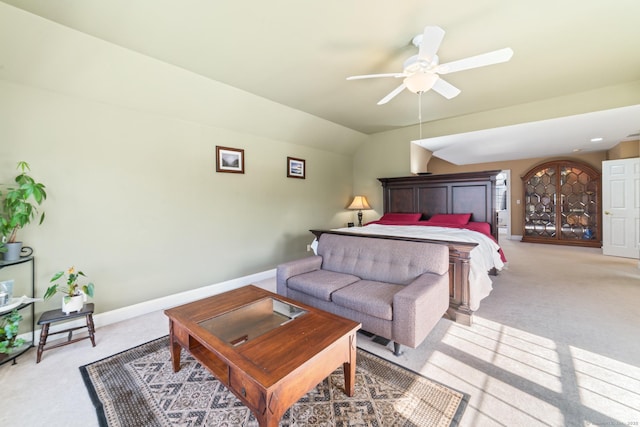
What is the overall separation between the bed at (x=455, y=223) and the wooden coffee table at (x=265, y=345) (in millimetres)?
1525

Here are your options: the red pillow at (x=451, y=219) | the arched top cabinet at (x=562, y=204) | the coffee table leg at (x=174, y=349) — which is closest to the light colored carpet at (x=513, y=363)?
the coffee table leg at (x=174, y=349)

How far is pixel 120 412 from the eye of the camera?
156 centimetres

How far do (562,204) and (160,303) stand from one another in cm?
934

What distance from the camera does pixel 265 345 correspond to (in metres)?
1.46

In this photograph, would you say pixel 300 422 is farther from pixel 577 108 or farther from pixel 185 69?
pixel 577 108

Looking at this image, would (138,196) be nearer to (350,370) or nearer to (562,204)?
(350,370)

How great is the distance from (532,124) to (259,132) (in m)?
4.27

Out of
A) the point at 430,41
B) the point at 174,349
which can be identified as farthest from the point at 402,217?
the point at 174,349

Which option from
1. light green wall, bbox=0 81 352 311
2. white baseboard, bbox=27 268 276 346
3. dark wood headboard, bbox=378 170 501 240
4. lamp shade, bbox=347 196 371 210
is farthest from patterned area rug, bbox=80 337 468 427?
lamp shade, bbox=347 196 371 210

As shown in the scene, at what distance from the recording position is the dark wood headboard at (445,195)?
4457mm

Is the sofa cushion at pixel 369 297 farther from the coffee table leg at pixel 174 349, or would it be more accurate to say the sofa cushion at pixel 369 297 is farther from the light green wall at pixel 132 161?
the light green wall at pixel 132 161

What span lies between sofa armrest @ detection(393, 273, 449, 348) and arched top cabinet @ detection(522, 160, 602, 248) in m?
7.17

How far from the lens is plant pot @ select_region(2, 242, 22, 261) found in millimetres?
2139

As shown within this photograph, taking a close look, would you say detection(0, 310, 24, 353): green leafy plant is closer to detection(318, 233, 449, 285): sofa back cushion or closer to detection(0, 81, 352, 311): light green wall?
detection(0, 81, 352, 311): light green wall
